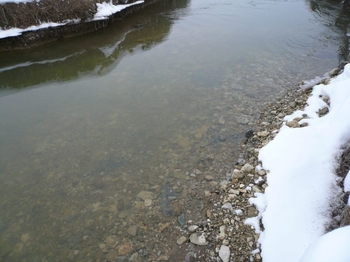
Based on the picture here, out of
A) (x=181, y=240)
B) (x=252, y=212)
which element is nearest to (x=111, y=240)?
(x=181, y=240)

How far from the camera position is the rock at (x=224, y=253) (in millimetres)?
4350

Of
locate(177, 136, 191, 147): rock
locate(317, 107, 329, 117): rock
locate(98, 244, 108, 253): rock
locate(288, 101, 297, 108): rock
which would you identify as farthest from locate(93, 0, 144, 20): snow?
locate(98, 244, 108, 253): rock

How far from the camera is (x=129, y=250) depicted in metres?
4.88

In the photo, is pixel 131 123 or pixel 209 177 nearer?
pixel 209 177

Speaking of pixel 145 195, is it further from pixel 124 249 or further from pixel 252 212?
pixel 252 212

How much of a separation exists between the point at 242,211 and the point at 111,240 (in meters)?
2.59

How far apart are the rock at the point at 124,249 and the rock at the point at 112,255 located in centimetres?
8

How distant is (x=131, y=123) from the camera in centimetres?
817

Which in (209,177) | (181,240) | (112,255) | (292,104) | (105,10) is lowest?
(112,255)

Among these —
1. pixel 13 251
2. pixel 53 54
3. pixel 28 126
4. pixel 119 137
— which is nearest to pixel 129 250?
pixel 13 251

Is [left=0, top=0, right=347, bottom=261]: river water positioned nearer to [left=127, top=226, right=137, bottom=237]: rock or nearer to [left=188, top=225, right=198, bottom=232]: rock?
[left=127, top=226, right=137, bottom=237]: rock

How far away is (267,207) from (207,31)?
12406 mm

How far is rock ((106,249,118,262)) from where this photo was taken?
15.7 ft

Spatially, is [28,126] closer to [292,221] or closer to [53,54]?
[53,54]
